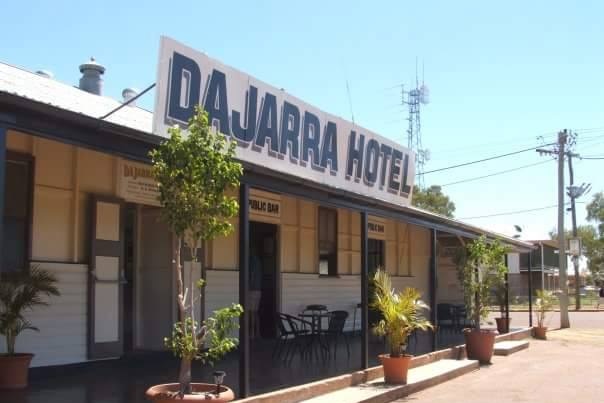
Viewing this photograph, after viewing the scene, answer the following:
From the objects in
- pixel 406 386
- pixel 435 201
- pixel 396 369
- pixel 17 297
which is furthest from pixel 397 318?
pixel 435 201

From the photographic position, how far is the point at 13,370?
7.87 metres

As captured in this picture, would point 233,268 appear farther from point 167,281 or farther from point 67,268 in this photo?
point 67,268

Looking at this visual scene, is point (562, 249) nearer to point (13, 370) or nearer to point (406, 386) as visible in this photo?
point (406, 386)

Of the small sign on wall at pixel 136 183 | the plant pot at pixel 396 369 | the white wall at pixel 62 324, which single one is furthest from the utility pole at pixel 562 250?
the white wall at pixel 62 324

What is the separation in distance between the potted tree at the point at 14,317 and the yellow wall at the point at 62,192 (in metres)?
0.98

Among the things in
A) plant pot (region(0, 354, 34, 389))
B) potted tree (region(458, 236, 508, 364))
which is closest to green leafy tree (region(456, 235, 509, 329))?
potted tree (region(458, 236, 508, 364))

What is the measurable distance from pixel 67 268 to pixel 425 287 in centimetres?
1351

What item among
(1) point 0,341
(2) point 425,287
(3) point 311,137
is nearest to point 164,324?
(1) point 0,341

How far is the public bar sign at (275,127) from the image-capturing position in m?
8.48

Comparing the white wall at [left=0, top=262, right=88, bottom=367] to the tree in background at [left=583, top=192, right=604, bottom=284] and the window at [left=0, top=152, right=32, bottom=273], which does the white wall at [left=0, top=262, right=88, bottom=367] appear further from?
the tree in background at [left=583, top=192, right=604, bottom=284]

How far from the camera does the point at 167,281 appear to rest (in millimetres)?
11266

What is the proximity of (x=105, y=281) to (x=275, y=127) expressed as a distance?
10.9ft

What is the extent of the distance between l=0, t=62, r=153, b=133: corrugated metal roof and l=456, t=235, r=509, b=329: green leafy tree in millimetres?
6664

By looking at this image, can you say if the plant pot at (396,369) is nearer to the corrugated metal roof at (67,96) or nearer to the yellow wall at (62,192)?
the yellow wall at (62,192)
